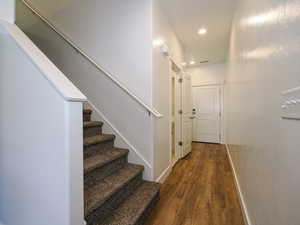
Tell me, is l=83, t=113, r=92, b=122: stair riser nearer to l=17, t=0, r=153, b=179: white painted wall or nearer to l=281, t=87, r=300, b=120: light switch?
l=17, t=0, r=153, b=179: white painted wall

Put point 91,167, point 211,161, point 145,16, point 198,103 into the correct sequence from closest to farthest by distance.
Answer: point 91,167 < point 145,16 < point 211,161 < point 198,103

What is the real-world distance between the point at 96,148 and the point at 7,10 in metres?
1.49

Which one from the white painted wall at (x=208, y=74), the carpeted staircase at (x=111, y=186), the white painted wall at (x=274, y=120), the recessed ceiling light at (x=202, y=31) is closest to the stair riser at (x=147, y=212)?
the carpeted staircase at (x=111, y=186)

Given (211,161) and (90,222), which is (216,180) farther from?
(90,222)

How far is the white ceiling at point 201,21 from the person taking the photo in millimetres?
2344

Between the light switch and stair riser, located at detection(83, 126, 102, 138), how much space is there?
1904 millimetres

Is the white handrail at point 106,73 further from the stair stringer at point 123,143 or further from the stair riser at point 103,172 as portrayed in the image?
the stair riser at point 103,172

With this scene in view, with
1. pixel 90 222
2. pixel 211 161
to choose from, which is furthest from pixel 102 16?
pixel 211 161

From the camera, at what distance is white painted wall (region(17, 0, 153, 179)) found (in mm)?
1985

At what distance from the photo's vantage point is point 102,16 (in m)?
2.16

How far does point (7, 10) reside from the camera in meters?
1.21

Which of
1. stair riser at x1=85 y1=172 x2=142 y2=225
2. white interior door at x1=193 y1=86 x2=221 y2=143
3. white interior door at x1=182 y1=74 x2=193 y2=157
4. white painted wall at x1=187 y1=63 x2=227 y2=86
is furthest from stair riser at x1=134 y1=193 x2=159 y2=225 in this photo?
white painted wall at x1=187 y1=63 x2=227 y2=86

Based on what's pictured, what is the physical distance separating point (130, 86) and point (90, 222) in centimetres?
153

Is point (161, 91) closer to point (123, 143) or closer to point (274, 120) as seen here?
point (123, 143)
